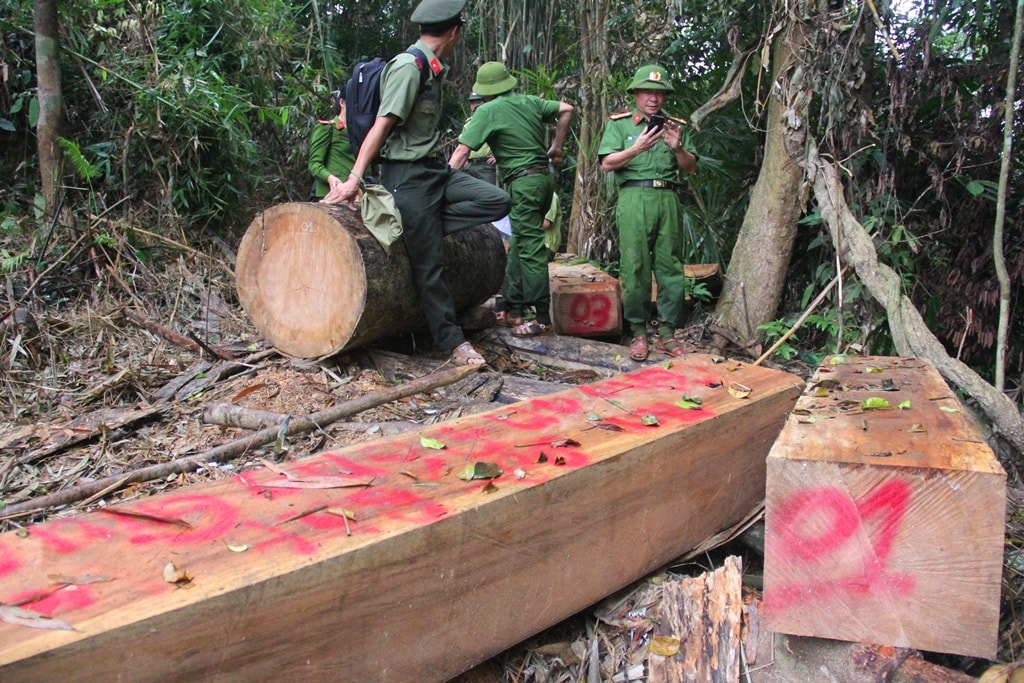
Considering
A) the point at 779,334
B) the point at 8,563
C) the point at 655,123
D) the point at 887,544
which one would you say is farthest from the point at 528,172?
the point at 8,563

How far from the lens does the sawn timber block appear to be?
5867mm

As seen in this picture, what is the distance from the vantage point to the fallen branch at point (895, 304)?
3807mm

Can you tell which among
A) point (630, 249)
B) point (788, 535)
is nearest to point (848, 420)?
point (788, 535)

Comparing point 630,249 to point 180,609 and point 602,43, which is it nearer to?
point 602,43

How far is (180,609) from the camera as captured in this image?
1531mm

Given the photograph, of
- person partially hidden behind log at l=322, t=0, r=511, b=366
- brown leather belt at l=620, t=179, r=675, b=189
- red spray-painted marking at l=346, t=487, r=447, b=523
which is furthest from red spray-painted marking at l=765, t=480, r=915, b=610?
brown leather belt at l=620, t=179, r=675, b=189

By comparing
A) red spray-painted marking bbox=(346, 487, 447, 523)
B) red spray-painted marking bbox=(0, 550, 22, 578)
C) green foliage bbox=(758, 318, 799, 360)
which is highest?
red spray-painted marking bbox=(0, 550, 22, 578)

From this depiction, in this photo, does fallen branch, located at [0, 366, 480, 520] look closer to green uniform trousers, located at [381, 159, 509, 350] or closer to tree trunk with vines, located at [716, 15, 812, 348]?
green uniform trousers, located at [381, 159, 509, 350]

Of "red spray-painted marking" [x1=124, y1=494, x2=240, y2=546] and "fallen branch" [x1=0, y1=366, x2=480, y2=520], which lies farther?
"fallen branch" [x1=0, y1=366, x2=480, y2=520]

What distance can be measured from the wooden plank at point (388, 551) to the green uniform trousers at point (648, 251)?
2891mm

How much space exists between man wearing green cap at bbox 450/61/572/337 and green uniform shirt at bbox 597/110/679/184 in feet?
1.90

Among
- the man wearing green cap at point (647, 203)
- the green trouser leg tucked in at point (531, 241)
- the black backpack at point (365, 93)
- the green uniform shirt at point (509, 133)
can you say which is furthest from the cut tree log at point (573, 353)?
the black backpack at point (365, 93)

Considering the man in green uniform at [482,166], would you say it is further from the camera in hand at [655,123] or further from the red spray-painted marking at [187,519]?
the red spray-painted marking at [187,519]

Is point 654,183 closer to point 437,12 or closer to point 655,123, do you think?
point 655,123
